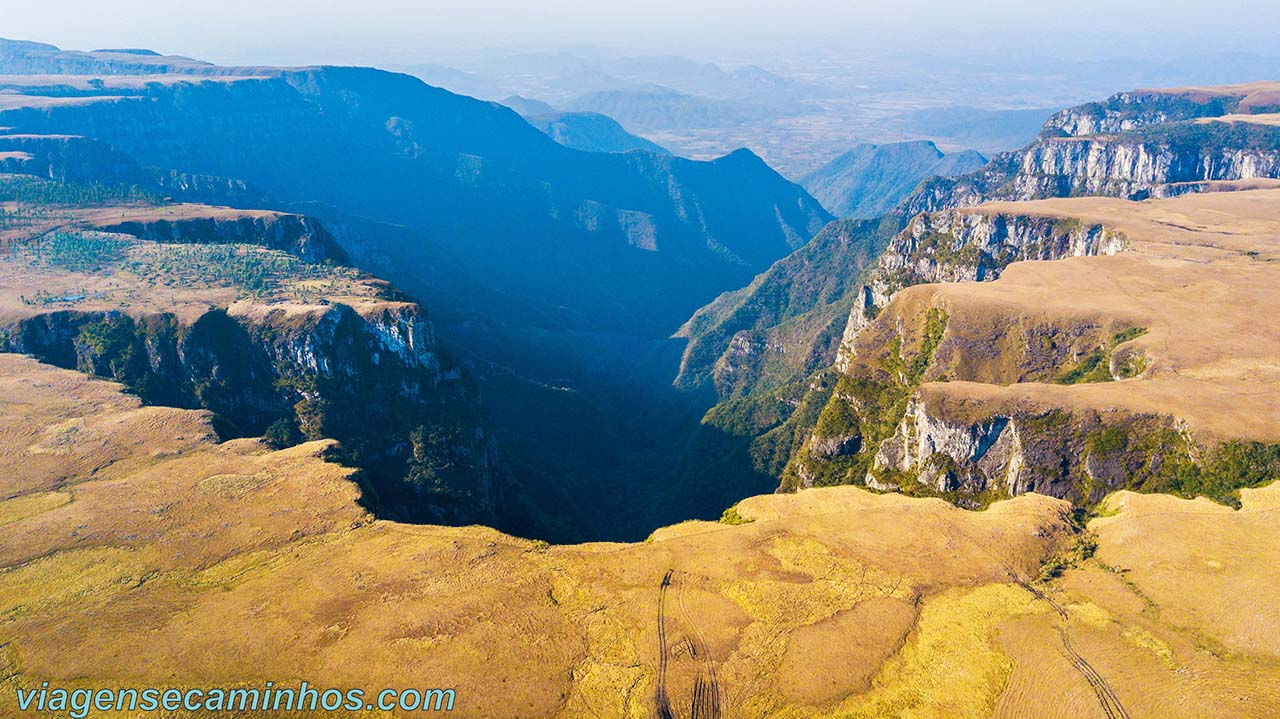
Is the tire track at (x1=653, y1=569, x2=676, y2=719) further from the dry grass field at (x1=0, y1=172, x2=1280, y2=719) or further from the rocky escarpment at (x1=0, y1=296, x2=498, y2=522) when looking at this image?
the rocky escarpment at (x1=0, y1=296, x2=498, y2=522)

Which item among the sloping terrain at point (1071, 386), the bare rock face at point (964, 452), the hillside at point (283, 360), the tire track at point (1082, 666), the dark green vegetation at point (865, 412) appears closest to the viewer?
the tire track at point (1082, 666)

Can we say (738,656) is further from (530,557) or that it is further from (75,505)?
(75,505)

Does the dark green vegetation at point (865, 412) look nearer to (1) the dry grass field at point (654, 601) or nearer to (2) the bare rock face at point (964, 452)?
(2) the bare rock face at point (964, 452)

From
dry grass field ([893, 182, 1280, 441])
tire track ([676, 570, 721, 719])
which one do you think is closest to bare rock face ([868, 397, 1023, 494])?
dry grass field ([893, 182, 1280, 441])

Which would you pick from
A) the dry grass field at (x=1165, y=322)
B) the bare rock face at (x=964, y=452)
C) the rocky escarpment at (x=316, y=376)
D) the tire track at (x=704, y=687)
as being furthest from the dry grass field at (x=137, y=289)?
the dry grass field at (x=1165, y=322)

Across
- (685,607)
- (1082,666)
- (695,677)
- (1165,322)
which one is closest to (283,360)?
(685,607)

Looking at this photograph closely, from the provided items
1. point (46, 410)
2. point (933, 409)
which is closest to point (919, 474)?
point (933, 409)
